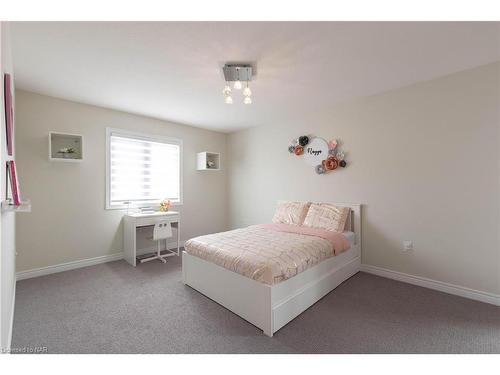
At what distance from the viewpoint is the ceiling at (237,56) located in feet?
5.56

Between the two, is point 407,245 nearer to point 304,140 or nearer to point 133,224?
point 304,140

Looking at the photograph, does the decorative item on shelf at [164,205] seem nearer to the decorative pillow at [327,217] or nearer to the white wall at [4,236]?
the white wall at [4,236]

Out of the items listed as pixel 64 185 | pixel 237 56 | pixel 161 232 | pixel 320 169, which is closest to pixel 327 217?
pixel 320 169

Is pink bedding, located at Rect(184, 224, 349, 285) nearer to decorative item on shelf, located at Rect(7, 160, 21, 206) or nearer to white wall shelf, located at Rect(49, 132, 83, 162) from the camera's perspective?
decorative item on shelf, located at Rect(7, 160, 21, 206)

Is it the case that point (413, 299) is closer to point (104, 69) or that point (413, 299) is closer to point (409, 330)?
point (409, 330)

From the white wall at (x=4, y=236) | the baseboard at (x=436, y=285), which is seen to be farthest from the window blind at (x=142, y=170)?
the baseboard at (x=436, y=285)

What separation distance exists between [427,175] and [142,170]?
4176mm

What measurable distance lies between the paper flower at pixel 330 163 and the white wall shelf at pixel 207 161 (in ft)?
7.34

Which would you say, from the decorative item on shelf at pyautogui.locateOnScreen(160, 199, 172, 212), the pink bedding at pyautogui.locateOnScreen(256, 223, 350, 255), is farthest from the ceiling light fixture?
the decorative item on shelf at pyautogui.locateOnScreen(160, 199, 172, 212)

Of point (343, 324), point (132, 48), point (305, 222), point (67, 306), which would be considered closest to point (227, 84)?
point (132, 48)

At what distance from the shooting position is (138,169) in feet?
12.7

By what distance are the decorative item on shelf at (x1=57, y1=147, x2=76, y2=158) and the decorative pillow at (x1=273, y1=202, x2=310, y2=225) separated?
318 centimetres

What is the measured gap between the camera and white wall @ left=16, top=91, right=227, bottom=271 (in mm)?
2830

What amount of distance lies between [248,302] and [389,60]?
8.54 ft
